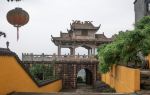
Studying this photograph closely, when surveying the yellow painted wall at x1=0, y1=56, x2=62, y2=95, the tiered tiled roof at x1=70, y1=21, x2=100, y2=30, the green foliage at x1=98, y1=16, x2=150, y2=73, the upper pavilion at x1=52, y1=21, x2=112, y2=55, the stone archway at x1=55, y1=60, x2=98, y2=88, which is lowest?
the stone archway at x1=55, y1=60, x2=98, y2=88

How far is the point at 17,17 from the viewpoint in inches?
313

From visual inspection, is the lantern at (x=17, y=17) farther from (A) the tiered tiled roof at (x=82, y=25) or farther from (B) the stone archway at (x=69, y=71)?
(A) the tiered tiled roof at (x=82, y=25)

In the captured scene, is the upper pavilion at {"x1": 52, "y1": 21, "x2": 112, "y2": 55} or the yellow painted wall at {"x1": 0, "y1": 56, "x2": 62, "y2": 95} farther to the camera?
the upper pavilion at {"x1": 52, "y1": 21, "x2": 112, "y2": 55}

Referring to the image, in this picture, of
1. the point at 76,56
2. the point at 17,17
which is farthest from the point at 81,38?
the point at 17,17

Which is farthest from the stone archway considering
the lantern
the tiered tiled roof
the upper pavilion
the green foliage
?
the lantern

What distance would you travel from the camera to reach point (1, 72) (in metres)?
9.47

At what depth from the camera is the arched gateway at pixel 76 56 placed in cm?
4194

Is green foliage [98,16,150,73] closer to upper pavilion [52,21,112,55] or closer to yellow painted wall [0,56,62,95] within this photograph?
yellow painted wall [0,56,62,95]

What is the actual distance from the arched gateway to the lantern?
108 feet

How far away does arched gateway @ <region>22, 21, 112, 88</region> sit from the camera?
41.9 metres

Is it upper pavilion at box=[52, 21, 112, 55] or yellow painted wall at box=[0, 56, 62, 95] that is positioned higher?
upper pavilion at box=[52, 21, 112, 55]

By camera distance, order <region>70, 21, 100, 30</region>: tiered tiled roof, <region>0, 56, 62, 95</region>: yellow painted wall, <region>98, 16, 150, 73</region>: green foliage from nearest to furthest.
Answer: <region>0, 56, 62, 95</region>: yellow painted wall < <region>98, 16, 150, 73</region>: green foliage < <region>70, 21, 100, 30</region>: tiered tiled roof

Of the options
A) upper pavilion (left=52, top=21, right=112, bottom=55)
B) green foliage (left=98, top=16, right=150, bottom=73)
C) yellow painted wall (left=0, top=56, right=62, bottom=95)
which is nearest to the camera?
yellow painted wall (left=0, top=56, right=62, bottom=95)

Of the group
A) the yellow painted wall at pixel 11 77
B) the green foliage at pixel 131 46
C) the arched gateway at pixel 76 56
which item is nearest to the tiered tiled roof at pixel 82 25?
the arched gateway at pixel 76 56
